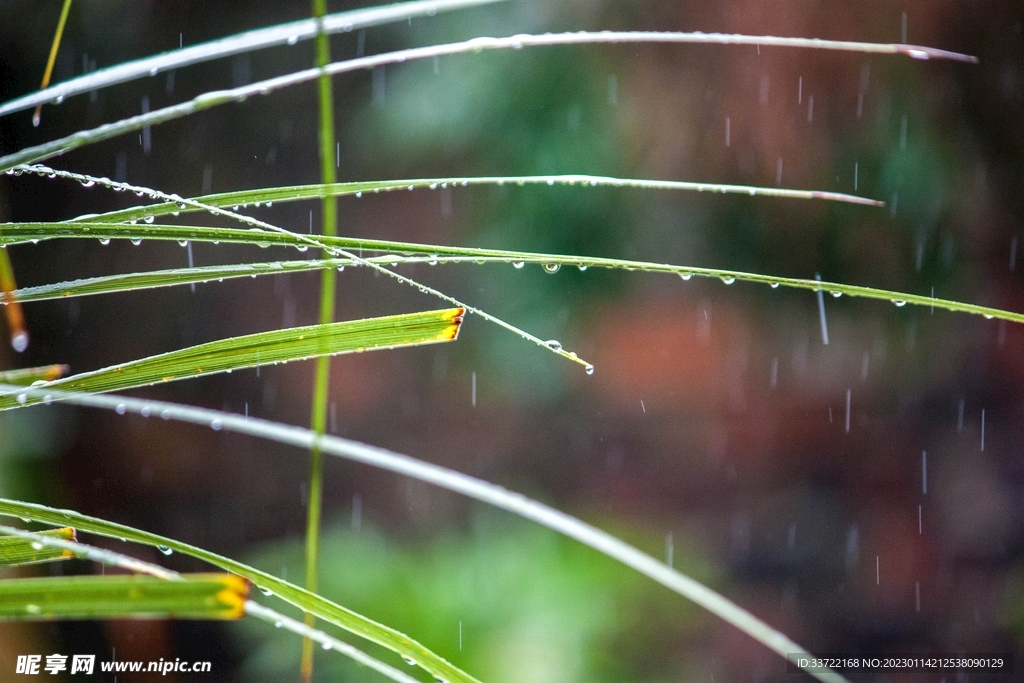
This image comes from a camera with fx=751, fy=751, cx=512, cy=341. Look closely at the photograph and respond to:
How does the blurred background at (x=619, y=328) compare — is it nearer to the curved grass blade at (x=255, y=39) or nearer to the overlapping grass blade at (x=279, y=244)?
the overlapping grass blade at (x=279, y=244)

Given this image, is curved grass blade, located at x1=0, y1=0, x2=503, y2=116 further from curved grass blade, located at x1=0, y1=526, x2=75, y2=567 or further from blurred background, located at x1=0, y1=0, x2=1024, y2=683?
blurred background, located at x1=0, y1=0, x2=1024, y2=683

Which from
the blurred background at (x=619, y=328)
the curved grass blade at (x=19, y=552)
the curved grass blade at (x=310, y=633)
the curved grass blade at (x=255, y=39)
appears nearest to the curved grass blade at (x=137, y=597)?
the curved grass blade at (x=310, y=633)

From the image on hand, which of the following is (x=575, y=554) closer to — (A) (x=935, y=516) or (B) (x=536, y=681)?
(B) (x=536, y=681)

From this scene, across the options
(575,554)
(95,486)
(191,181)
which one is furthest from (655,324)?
(95,486)

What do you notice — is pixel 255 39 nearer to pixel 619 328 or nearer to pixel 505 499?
pixel 505 499

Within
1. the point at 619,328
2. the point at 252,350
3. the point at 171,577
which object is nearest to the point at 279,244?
the point at 252,350

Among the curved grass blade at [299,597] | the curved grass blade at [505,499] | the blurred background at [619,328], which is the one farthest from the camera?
the blurred background at [619,328]
